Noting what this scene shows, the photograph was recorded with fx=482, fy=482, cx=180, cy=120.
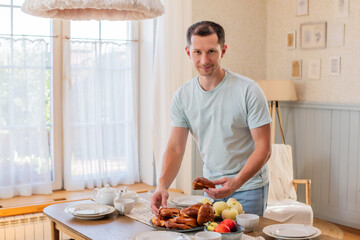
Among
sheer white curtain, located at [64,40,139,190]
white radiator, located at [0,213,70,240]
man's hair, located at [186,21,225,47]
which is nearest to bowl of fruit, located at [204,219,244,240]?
man's hair, located at [186,21,225,47]

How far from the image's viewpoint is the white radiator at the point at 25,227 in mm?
3473

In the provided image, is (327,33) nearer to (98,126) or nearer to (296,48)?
(296,48)

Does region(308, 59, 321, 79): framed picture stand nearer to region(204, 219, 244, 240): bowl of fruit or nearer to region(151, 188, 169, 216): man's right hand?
region(151, 188, 169, 216): man's right hand

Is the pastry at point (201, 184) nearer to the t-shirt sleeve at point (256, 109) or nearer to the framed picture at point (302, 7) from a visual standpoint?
the t-shirt sleeve at point (256, 109)

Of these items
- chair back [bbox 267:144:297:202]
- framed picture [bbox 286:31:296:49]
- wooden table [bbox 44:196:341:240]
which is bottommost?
chair back [bbox 267:144:297:202]

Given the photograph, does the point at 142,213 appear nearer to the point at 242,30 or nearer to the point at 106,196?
the point at 106,196

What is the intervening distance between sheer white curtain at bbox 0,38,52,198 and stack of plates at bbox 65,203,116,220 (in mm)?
1737

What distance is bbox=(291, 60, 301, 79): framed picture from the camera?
15.1 feet

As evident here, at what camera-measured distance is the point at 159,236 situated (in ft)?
5.93

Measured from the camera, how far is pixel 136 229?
77.8 inches

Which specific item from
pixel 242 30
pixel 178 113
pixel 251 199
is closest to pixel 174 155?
pixel 178 113

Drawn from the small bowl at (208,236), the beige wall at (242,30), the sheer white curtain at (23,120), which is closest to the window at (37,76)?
the sheer white curtain at (23,120)

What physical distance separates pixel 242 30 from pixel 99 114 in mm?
1618

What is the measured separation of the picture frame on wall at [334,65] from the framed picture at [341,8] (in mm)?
367
